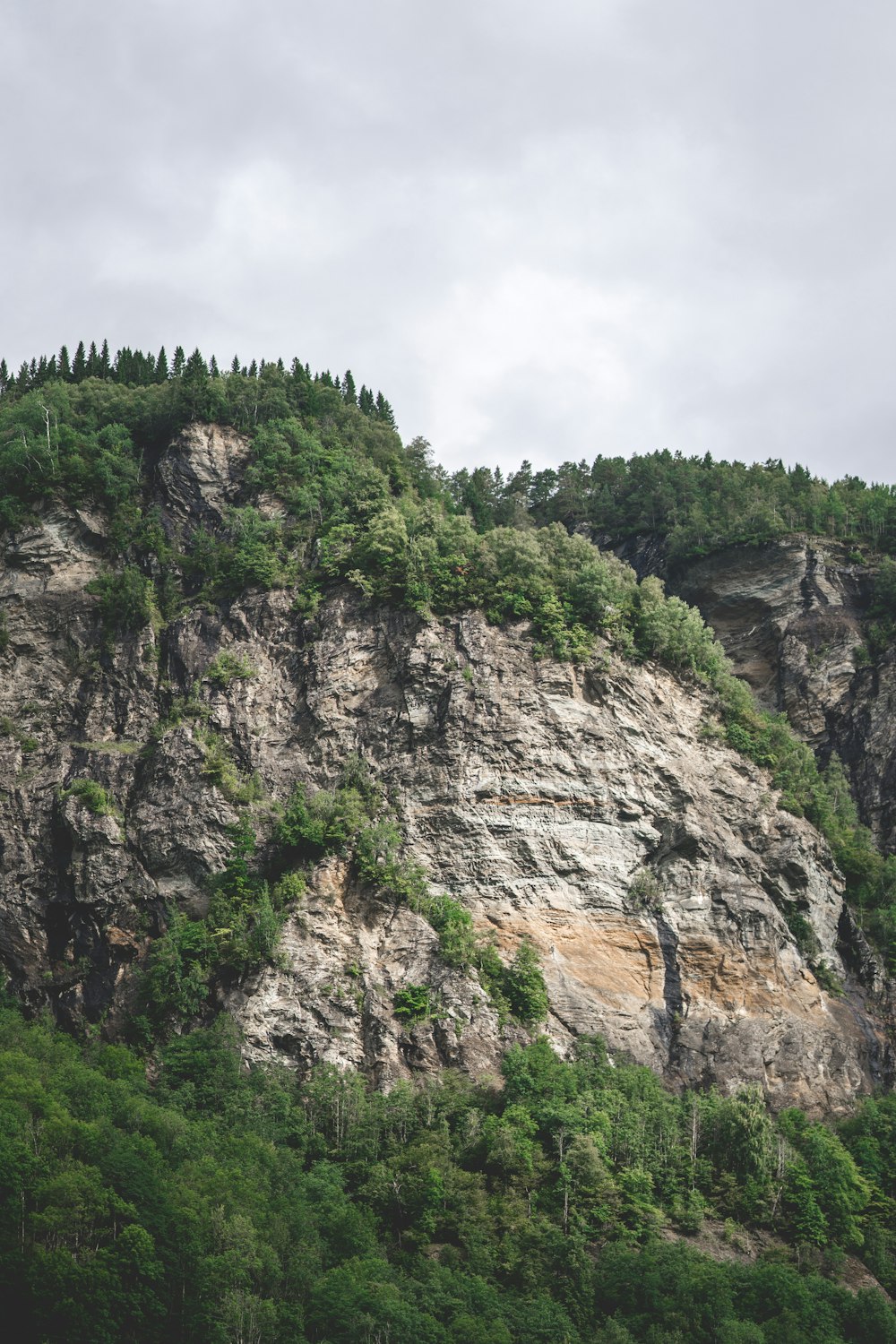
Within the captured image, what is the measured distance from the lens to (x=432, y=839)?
8056 centimetres

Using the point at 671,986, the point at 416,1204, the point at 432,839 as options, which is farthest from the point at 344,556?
the point at 416,1204

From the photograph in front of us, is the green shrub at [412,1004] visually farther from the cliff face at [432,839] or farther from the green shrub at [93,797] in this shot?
the green shrub at [93,797]

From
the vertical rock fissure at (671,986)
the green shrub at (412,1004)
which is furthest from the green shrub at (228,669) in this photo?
the vertical rock fissure at (671,986)

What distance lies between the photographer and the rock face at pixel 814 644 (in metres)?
102

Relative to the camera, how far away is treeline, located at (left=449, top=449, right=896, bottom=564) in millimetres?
117312

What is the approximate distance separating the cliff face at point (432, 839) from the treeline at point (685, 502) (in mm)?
30176

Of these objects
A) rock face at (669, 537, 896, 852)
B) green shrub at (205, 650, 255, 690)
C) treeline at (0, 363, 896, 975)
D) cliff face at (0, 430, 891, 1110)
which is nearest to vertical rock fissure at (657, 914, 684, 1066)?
cliff face at (0, 430, 891, 1110)

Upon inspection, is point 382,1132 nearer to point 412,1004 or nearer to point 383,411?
point 412,1004

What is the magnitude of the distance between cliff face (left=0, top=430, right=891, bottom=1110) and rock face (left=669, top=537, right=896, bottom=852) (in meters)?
16.3

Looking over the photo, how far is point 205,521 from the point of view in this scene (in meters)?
97.4

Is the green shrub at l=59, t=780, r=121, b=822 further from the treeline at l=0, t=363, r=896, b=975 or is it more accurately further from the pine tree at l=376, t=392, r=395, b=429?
the pine tree at l=376, t=392, r=395, b=429

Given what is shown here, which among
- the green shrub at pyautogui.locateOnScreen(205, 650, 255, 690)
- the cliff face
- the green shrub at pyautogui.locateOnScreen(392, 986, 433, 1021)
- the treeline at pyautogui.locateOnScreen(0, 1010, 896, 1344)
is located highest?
the green shrub at pyautogui.locateOnScreen(205, 650, 255, 690)

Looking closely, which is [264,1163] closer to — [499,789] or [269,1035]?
[269,1035]

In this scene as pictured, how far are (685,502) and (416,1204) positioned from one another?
7855cm
